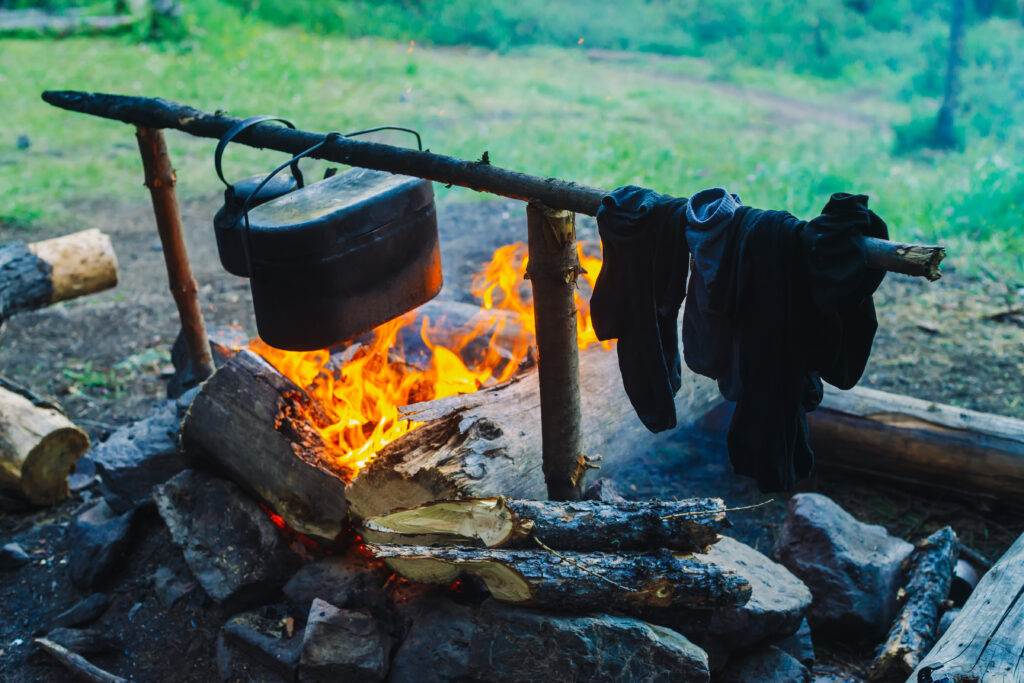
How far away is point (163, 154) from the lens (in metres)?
4.18

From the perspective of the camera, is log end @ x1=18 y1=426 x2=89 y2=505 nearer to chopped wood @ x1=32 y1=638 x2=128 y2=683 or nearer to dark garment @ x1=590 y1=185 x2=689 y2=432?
chopped wood @ x1=32 y1=638 x2=128 y2=683

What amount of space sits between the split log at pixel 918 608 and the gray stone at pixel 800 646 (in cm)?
22

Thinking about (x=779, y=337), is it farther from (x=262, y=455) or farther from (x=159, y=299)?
(x=159, y=299)

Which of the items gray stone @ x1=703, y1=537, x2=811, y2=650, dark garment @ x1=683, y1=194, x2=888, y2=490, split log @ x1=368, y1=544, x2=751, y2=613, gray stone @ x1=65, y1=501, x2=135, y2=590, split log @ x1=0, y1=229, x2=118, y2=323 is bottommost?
gray stone @ x1=65, y1=501, x2=135, y2=590

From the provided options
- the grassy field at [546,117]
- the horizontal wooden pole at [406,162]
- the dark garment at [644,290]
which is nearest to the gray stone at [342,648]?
the dark garment at [644,290]

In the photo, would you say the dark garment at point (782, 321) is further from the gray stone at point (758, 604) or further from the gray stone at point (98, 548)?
the gray stone at point (98, 548)

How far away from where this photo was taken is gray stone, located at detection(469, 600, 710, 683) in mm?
2469

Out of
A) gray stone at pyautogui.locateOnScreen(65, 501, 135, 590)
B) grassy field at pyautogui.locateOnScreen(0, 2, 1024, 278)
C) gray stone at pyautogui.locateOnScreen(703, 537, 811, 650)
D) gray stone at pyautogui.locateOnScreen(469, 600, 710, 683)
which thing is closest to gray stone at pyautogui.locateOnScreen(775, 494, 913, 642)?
gray stone at pyautogui.locateOnScreen(703, 537, 811, 650)

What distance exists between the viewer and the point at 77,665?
3.18 m

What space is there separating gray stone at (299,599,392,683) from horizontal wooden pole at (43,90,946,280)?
1.64 metres

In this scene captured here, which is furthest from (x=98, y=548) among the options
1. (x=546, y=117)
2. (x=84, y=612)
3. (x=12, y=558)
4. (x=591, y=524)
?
(x=546, y=117)

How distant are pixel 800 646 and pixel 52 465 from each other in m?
3.85

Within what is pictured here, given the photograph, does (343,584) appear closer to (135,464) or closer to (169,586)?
(169,586)

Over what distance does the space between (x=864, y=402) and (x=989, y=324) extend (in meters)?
2.49
